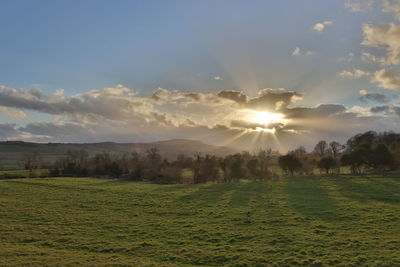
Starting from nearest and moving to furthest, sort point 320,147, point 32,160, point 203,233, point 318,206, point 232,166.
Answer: point 203,233
point 318,206
point 232,166
point 32,160
point 320,147

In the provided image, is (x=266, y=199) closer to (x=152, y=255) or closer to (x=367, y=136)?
(x=152, y=255)

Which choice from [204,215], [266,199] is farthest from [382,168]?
[204,215]

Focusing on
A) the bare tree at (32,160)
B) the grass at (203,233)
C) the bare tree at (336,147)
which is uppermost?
the bare tree at (336,147)

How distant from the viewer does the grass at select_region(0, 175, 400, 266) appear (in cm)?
1798

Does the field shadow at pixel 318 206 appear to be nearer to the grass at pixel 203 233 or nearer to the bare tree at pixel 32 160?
the grass at pixel 203 233

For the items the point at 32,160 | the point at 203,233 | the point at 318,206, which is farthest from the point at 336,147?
the point at 32,160

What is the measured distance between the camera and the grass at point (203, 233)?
1798 cm

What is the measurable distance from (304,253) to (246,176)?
6886 cm

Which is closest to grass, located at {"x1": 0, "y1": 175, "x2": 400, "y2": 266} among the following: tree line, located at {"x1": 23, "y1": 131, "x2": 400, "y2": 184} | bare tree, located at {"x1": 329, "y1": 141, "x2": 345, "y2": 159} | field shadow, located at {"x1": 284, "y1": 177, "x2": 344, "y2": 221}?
field shadow, located at {"x1": 284, "y1": 177, "x2": 344, "y2": 221}

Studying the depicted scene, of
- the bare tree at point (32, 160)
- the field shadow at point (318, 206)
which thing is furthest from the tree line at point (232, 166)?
the field shadow at point (318, 206)

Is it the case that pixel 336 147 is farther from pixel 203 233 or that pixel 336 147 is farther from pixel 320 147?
pixel 203 233

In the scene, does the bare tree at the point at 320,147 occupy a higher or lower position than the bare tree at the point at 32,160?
higher

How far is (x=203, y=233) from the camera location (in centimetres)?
2425

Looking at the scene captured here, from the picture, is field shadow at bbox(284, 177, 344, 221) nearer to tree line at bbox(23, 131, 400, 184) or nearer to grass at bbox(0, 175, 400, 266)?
grass at bbox(0, 175, 400, 266)
